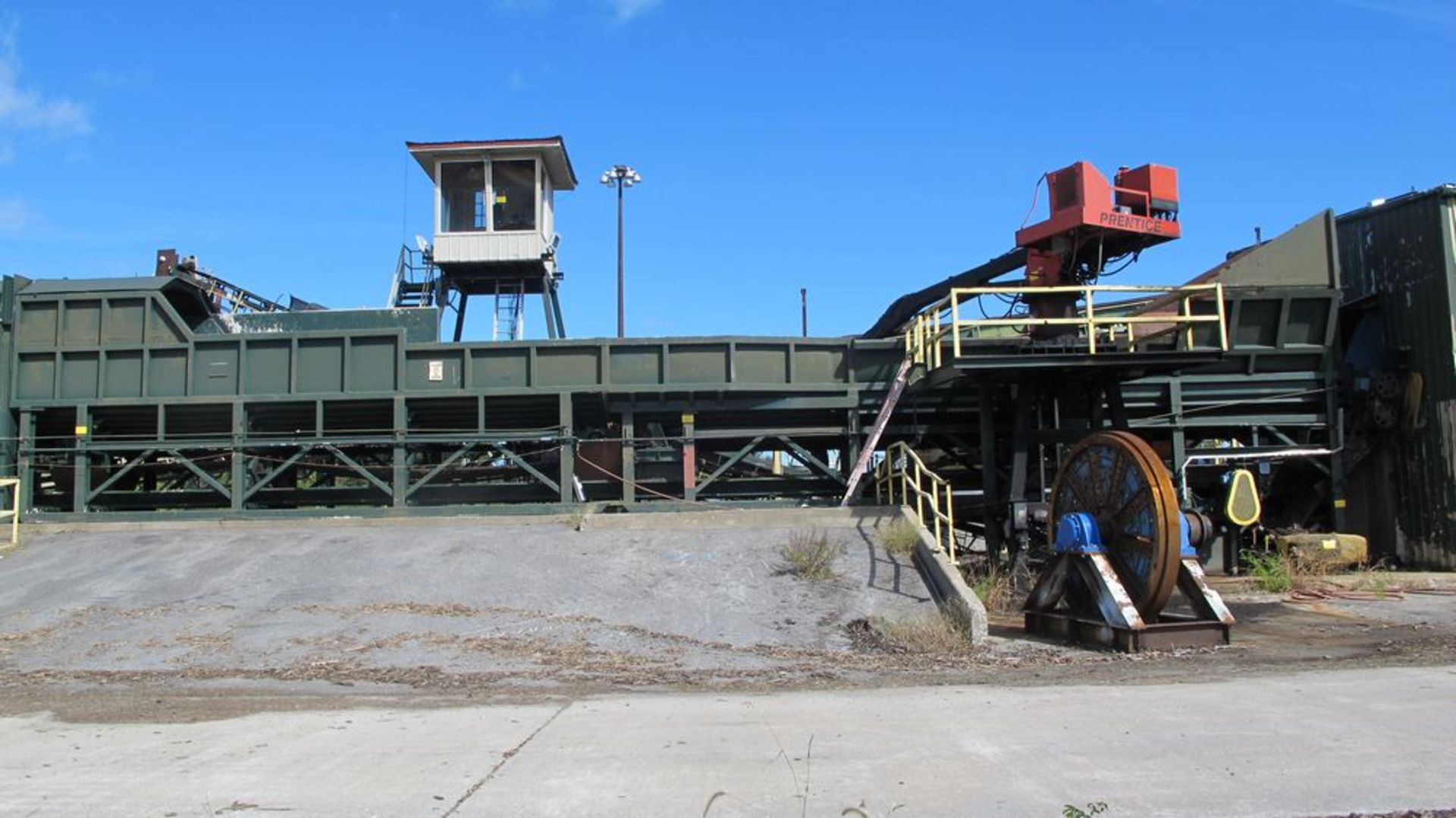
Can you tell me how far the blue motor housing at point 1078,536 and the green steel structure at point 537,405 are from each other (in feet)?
13.8

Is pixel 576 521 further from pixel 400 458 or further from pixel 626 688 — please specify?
pixel 626 688

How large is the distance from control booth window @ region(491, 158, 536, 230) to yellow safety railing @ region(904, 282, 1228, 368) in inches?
507

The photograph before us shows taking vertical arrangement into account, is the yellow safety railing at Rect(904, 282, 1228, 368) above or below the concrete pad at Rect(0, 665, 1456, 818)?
above

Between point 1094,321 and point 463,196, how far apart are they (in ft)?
58.0

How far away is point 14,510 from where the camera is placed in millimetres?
15922

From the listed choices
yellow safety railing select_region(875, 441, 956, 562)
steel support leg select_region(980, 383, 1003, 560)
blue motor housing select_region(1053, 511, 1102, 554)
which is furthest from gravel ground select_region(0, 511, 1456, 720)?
steel support leg select_region(980, 383, 1003, 560)

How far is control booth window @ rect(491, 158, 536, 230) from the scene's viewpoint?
2591 centimetres

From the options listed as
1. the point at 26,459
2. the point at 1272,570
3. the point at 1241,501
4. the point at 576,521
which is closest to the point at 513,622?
the point at 576,521

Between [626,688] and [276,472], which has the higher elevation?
[276,472]

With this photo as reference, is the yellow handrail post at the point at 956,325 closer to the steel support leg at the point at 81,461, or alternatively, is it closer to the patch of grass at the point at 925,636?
the patch of grass at the point at 925,636

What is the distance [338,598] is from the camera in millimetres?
11914

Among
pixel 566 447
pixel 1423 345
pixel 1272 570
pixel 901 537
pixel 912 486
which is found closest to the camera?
pixel 901 537

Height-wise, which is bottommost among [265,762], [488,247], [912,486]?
[265,762]

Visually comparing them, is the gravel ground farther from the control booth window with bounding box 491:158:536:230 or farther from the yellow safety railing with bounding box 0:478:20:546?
the control booth window with bounding box 491:158:536:230
